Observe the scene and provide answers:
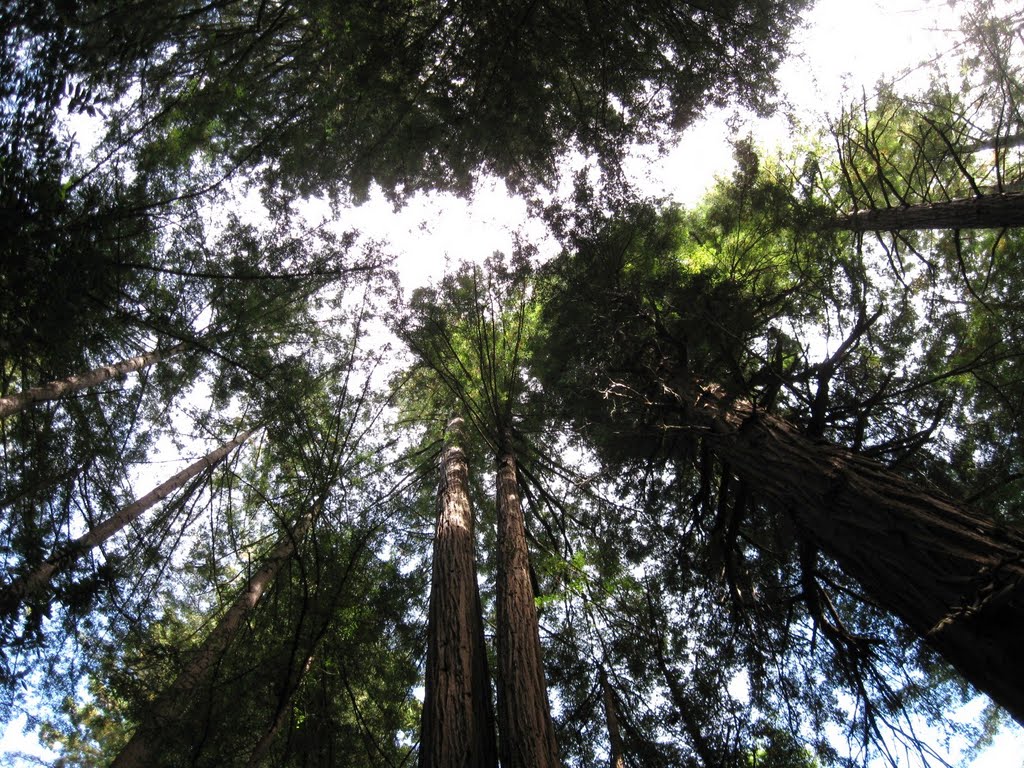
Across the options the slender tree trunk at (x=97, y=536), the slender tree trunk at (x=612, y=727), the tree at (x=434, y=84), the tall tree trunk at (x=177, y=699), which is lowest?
the slender tree trunk at (x=612, y=727)

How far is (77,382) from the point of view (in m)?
5.17

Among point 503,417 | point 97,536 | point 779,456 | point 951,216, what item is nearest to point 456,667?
point 779,456

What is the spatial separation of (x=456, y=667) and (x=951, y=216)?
7.22 metres

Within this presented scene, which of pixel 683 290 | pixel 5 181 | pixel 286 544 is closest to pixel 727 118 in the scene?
pixel 683 290

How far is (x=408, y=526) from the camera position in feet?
25.1

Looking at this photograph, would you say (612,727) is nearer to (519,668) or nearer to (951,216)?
(519,668)

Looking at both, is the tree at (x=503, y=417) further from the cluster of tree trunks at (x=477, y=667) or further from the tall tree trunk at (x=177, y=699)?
the tall tree trunk at (x=177, y=699)

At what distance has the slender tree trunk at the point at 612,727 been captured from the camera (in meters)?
4.36

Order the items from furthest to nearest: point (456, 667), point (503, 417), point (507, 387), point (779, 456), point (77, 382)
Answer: point (507, 387)
point (503, 417)
point (77, 382)
point (779, 456)
point (456, 667)

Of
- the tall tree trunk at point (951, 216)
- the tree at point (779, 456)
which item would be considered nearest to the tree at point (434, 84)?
the tree at point (779, 456)

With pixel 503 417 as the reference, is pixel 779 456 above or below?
below

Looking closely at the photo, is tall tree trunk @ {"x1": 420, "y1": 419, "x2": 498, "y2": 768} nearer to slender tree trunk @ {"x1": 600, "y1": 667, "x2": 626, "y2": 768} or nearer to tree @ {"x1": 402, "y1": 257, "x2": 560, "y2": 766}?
tree @ {"x1": 402, "y1": 257, "x2": 560, "y2": 766}

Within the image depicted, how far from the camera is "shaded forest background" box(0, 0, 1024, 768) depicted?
3604 millimetres

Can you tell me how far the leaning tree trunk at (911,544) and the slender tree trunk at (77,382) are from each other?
672cm
